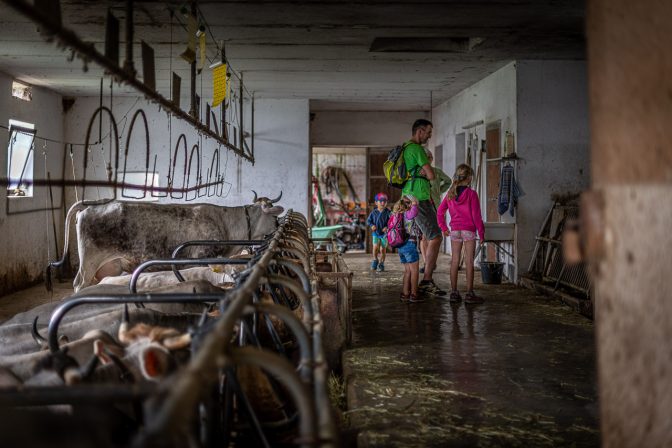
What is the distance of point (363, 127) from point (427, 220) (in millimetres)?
8066

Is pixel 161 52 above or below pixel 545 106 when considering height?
above

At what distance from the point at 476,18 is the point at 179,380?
20.3ft

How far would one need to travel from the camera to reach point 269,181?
1266 cm

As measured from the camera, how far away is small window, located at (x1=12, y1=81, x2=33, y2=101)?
10280mm

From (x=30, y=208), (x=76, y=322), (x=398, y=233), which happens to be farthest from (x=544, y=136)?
(x=30, y=208)

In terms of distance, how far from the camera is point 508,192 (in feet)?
29.3

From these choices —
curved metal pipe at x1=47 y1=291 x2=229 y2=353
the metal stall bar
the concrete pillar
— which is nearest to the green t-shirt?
curved metal pipe at x1=47 y1=291 x2=229 y2=353

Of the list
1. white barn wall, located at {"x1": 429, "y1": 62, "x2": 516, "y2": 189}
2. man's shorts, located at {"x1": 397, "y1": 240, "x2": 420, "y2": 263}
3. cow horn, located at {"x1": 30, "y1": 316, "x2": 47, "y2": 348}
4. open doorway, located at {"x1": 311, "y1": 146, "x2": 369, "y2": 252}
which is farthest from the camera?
open doorway, located at {"x1": 311, "y1": 146, "x2": 369, "y2": 252}

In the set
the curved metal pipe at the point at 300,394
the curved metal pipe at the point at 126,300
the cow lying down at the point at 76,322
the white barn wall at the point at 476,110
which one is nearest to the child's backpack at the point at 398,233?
the white barn wall at the point at 476,110

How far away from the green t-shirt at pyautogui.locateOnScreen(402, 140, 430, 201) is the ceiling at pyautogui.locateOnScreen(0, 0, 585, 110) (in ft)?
4.33

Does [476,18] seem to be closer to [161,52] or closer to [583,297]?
[583,297]

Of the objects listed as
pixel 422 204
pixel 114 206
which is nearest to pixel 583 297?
pixel 422 204

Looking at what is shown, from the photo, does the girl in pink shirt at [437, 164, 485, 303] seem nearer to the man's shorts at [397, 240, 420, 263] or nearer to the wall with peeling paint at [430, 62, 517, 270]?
the man's shorts at [397, 240, 420, 263]

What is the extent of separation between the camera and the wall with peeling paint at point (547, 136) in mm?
8906
